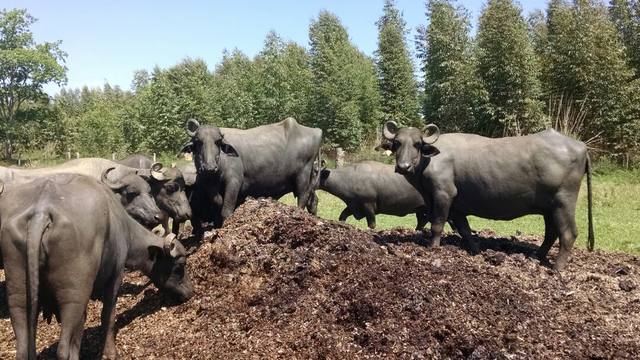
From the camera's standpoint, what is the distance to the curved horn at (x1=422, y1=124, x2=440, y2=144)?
990 cm

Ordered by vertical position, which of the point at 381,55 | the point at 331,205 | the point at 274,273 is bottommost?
the point at 331,205

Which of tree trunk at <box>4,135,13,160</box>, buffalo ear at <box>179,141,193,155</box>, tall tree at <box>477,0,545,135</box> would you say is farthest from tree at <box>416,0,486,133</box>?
tree trunk at <box>4,135,13,160</box>

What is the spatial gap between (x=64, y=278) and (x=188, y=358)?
5.50ft

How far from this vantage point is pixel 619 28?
120 ft

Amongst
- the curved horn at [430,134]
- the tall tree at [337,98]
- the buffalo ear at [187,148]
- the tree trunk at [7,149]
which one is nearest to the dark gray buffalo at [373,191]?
the curved horn at [430,134]

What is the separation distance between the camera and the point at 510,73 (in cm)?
3003

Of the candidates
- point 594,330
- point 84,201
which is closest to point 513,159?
point 594,330

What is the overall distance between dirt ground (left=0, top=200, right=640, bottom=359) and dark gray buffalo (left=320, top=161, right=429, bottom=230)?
5148mm

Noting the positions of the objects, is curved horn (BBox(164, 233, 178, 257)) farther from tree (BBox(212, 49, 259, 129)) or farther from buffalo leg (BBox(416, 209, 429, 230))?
tree (BBox(212, 49, 259, 129))

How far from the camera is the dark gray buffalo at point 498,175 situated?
9109 millimetres

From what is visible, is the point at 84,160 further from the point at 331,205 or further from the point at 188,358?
the point at 331,205

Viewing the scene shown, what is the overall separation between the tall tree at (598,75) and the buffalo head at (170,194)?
26.9 meters

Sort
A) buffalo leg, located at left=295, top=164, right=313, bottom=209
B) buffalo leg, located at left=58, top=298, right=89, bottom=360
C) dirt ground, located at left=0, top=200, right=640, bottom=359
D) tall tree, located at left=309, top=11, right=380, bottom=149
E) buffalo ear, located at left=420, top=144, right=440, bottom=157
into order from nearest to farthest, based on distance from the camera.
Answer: buffalo leg, located at left=58, top=298, right=89, bottom=360, dirt ground, located at left=0, top=200, right=640, bottom=359, buffalo ear, located at left=420, top=144, right=440, bottom=157, buffalo leg, located at left=295, top=164, right=313, bottom=209, tall tree, located at left=309, top=11, right=380, bottom=149

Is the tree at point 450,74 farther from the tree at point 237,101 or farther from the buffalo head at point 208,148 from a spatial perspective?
the buffalo head at point 208,148
